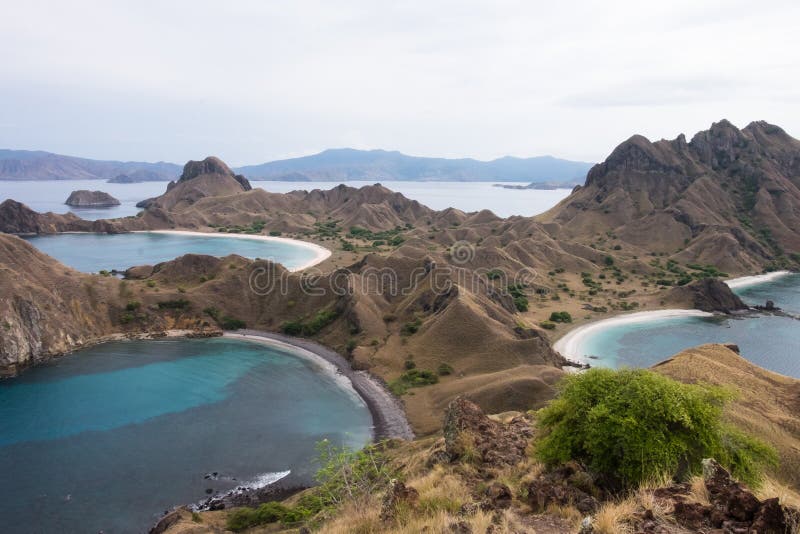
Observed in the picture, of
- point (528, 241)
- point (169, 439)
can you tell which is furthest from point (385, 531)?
point (528, 241)

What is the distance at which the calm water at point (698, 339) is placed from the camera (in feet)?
225

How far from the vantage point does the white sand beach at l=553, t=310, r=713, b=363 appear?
68.8 m

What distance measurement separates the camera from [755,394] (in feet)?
113

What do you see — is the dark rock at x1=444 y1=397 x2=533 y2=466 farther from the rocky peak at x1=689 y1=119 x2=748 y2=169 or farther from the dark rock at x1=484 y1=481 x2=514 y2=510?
the rocky peak at x1=689 y1=119 x2=748 y2=169

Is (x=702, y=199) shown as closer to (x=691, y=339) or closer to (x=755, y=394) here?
(x=691, y=339)

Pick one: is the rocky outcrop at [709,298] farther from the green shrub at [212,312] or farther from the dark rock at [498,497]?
the dark rock at [498,497]

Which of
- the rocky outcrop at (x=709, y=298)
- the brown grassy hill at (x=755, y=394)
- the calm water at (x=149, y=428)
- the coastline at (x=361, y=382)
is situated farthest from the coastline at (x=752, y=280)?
the calm water at (x=149, y=428)

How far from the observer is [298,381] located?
58.1 m

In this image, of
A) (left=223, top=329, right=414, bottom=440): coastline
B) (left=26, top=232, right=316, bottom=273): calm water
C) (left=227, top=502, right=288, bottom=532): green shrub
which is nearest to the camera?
(left=227, top=502, right=288, bottom=532): green shrub

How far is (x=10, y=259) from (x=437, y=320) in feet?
210

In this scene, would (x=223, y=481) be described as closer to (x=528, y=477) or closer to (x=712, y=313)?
(x=528, y=477)

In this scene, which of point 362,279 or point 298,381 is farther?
point 362,279

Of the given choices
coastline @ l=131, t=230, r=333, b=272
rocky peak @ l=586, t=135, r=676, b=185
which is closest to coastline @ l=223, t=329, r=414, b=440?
coastline @ l=131, t=230, r=333, b=272

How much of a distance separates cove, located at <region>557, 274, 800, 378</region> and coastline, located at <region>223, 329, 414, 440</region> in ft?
101
